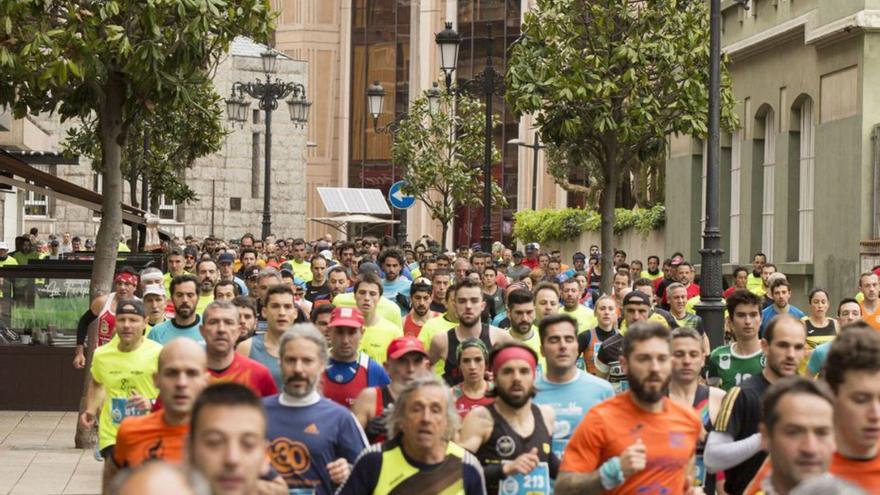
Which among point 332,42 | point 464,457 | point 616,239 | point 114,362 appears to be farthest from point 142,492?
point 332,42

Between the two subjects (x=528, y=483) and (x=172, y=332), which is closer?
(x=528, y=483)

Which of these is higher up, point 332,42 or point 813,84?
point 332,42

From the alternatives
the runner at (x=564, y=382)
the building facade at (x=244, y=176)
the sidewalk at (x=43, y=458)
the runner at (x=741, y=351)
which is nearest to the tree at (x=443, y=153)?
the building facade at (x=244, y=176)

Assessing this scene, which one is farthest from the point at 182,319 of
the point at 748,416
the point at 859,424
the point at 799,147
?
the point at 799,147

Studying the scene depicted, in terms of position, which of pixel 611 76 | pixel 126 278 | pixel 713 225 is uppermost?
pixel 611 76

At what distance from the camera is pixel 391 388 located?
10648mm

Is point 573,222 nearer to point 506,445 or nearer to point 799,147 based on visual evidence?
point 799,147

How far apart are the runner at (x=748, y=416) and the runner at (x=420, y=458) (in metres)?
1.28

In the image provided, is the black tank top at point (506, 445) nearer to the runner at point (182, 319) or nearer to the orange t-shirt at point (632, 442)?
the orange t-shirt at point (632, 442)

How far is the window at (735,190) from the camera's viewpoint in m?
34.3

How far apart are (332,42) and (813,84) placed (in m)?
66.2

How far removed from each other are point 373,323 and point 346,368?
2.99m

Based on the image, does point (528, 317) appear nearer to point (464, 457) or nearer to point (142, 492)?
point (464, 457)

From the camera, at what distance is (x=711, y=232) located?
20.0 m
